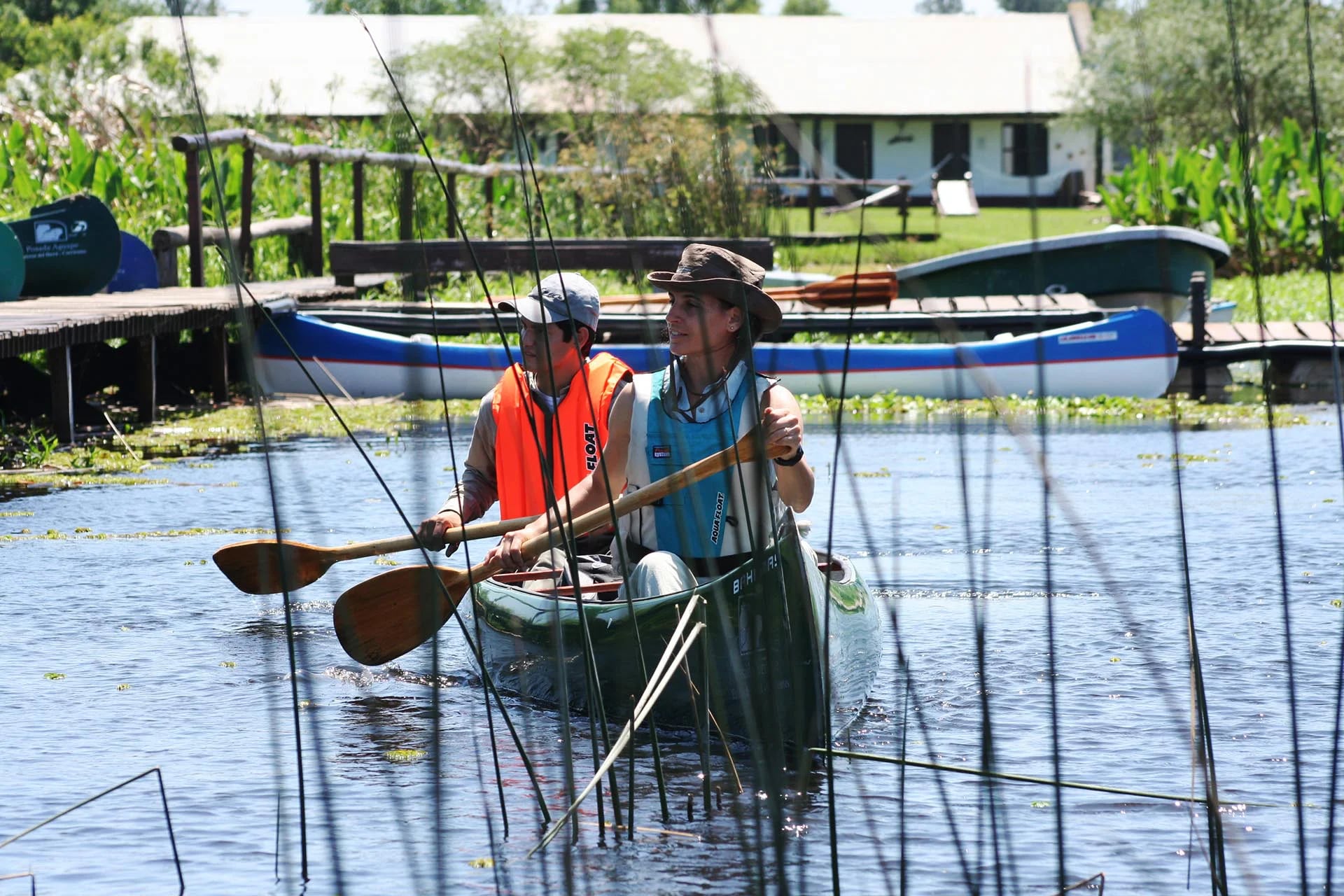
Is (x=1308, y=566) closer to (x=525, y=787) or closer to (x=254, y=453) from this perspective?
(x=525, y=787)

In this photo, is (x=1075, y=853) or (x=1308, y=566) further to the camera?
(x=1308, y=566)

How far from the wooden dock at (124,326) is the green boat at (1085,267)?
600 cm

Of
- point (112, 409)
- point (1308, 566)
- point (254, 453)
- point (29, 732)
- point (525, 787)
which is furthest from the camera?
point (112, 409)

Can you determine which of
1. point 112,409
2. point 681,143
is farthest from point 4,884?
point 681,143

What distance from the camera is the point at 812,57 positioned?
144 ft

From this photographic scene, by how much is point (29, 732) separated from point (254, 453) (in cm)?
564

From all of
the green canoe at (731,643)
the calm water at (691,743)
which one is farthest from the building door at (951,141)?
the green canoe at (731,643)

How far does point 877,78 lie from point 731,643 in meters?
40.6

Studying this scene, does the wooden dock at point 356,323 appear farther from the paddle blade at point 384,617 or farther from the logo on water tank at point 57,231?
the paddle blade at point 384,617

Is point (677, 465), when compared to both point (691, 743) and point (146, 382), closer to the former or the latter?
point (691, 743)

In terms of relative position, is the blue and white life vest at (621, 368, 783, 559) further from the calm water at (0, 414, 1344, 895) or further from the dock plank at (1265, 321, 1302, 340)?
the dock plank at (1265, 321, 1302, 340)

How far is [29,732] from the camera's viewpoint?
4848 millimetres

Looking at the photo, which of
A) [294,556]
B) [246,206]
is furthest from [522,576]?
[246,206]

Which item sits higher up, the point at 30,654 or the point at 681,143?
the point at 681,143
